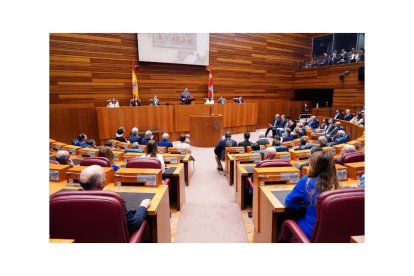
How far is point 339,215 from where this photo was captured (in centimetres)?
157

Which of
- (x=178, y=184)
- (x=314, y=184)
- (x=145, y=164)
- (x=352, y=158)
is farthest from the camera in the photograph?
(x=178, y=184)

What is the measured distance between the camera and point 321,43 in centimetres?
1414

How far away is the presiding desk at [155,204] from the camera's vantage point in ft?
6.73

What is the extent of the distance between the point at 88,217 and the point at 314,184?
147 cm

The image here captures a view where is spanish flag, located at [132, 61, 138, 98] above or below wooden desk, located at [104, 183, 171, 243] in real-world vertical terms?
above

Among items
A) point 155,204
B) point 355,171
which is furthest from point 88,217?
point 355,171

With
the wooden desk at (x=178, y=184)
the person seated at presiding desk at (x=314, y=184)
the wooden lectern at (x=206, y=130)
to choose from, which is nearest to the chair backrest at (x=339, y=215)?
the person seated at presiding desk at (x=314, y=184)

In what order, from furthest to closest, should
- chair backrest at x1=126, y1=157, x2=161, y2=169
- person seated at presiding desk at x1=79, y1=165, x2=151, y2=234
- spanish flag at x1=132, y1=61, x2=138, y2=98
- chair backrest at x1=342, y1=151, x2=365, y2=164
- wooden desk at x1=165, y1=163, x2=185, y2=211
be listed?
spanish flag at x1=132, y1=61, x2=138, y2=98 → wooden desk at x1=165, y1=163, x2=185, y2=211 → chair backrest at x1=342, y1=151, x2=365, y2=164 → chair backrest at x1=126, y1=157, x2=161, y2=169 → person seated at presiding desk at x1=79, y1=165, x2=151, y2=234

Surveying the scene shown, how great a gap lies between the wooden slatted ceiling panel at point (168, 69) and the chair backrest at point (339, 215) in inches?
351

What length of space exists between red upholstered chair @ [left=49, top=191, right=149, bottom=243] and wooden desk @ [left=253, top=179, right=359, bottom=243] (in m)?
1.10

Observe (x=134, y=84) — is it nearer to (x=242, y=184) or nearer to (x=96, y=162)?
(x=96, y=162)

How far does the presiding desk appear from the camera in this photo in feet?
6.73

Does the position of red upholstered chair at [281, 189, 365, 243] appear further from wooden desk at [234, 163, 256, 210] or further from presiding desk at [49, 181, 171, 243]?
wooden desk at [234, 163, 256, 210]

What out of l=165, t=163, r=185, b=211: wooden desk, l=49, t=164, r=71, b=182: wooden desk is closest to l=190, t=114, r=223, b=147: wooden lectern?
l=165, t=163, r=185, b=211: wooden desk
